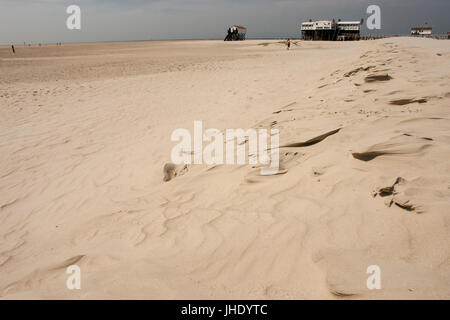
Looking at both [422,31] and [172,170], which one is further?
[422,31]

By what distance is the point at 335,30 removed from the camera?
181 feet

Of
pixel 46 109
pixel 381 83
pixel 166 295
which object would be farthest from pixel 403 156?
pixel 46 109

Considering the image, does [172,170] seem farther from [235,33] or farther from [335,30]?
[235,33]

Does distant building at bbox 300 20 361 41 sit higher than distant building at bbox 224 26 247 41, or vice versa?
distant building at bbox 224 26 247 41

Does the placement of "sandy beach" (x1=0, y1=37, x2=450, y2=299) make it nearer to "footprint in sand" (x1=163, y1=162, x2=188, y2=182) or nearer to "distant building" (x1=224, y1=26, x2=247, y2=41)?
"footprint in sand" (x1=163, y1=162, x2=188, y2=182)

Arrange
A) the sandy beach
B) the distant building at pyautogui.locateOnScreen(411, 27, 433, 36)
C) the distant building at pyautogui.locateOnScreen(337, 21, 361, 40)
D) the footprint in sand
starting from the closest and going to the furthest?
the sandy beach, the footprint in sand, the distant building at pyautogui.locateOnScreen(411, 27, 433, 36), the distant building at pyautogui.locateOnScreen(337, 21, 361, 40)

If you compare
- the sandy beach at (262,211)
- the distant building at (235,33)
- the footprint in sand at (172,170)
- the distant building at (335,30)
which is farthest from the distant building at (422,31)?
the footprint in sand at (172,170)

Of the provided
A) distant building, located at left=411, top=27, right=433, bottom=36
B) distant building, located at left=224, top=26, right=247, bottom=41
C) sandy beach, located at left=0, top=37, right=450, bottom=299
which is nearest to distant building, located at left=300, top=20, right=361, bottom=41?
distant building, located at left=411, top=27, right=433, bottom=36

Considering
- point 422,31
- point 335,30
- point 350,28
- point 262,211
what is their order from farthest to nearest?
point 335,30
point 350,28
point 422,31
point 262,211

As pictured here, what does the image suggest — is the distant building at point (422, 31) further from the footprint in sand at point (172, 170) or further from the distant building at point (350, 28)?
the footprint in sand at point (172, 170)

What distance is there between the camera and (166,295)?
5.61 ft

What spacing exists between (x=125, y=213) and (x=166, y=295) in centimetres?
151

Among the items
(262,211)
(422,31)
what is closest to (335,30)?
(422,31)

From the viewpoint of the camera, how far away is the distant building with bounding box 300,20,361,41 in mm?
54281
